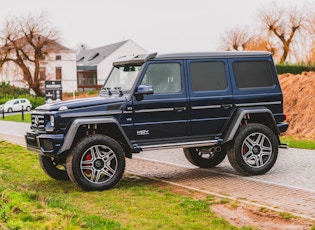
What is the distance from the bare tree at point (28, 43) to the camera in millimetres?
74188

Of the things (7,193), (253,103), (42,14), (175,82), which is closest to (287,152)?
(253,103)

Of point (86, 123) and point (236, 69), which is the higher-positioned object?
point (236, 69)

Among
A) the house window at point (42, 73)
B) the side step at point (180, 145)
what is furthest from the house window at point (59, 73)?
the side step at point (180, 145)

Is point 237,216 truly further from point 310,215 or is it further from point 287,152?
point 287,152

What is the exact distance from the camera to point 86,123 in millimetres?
9453

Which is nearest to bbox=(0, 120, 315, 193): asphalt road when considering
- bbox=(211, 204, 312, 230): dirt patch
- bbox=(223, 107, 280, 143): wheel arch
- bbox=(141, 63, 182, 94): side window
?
bbox=(223, 107, 280, 143): wheel arch

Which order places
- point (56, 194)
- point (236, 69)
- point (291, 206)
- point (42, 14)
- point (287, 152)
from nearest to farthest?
1. point (291, 206)
2. point (56, 194)
3. point (236, 69)
4. point (287, 152)
5. point (42, 14)

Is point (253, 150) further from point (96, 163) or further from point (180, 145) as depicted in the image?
point (96, 163)

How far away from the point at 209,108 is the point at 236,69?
0.95 m

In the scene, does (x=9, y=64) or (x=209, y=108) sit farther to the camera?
(x=9, y=64)

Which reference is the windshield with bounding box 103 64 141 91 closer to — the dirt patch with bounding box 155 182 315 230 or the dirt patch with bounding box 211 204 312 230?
the dirt patch with bounding box 155 182 315 230

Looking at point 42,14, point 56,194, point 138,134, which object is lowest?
point 56,194

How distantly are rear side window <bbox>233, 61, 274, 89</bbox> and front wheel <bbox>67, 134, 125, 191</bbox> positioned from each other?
2.76 m

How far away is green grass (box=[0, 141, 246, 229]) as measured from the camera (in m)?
6.82
